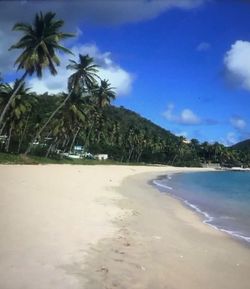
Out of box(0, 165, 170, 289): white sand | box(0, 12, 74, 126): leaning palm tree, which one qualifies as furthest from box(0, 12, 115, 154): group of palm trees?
box(0, 165, 170, 289): white sand

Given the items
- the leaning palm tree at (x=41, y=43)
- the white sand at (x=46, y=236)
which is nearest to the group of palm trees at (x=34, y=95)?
the leaning palm tree at (x=41, y=43)

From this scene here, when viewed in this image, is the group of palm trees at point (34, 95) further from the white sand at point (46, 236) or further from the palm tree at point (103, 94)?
the white sand at point (46, 236)

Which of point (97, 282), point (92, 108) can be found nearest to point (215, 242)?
point (97, 282)

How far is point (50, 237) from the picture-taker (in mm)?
8680

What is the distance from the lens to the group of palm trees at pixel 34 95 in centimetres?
3556

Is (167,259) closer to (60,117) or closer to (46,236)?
(46,236)

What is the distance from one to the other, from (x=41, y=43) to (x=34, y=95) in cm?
1859

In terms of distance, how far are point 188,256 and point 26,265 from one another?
3668 millimetres

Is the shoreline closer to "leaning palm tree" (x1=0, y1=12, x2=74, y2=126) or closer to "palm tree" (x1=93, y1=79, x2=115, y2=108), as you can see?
"leaning palm tree" (x1=0, y1=12, x2=74, y2=126)

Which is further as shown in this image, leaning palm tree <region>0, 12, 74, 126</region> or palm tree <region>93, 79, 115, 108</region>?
palm tree <region>93, 79, 115, 108</region>

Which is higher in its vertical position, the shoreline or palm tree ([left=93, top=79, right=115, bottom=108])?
palm tree ([left=93, top=79, right=115, bottom=108])

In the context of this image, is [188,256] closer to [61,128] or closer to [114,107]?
[61,128]

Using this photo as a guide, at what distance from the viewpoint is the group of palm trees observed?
35562 millimetres

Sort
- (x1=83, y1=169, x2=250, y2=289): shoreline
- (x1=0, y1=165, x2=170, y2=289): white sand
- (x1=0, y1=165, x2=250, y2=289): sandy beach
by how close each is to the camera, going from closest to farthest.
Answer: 1. (x1=0, y1=165, x2=170, y2=289): white sand
2. (x1=0, y1=165, x2=250, y2=289): sandy beach
3. (x1=83, y1=169, x2=250, y2=289): shoreline
